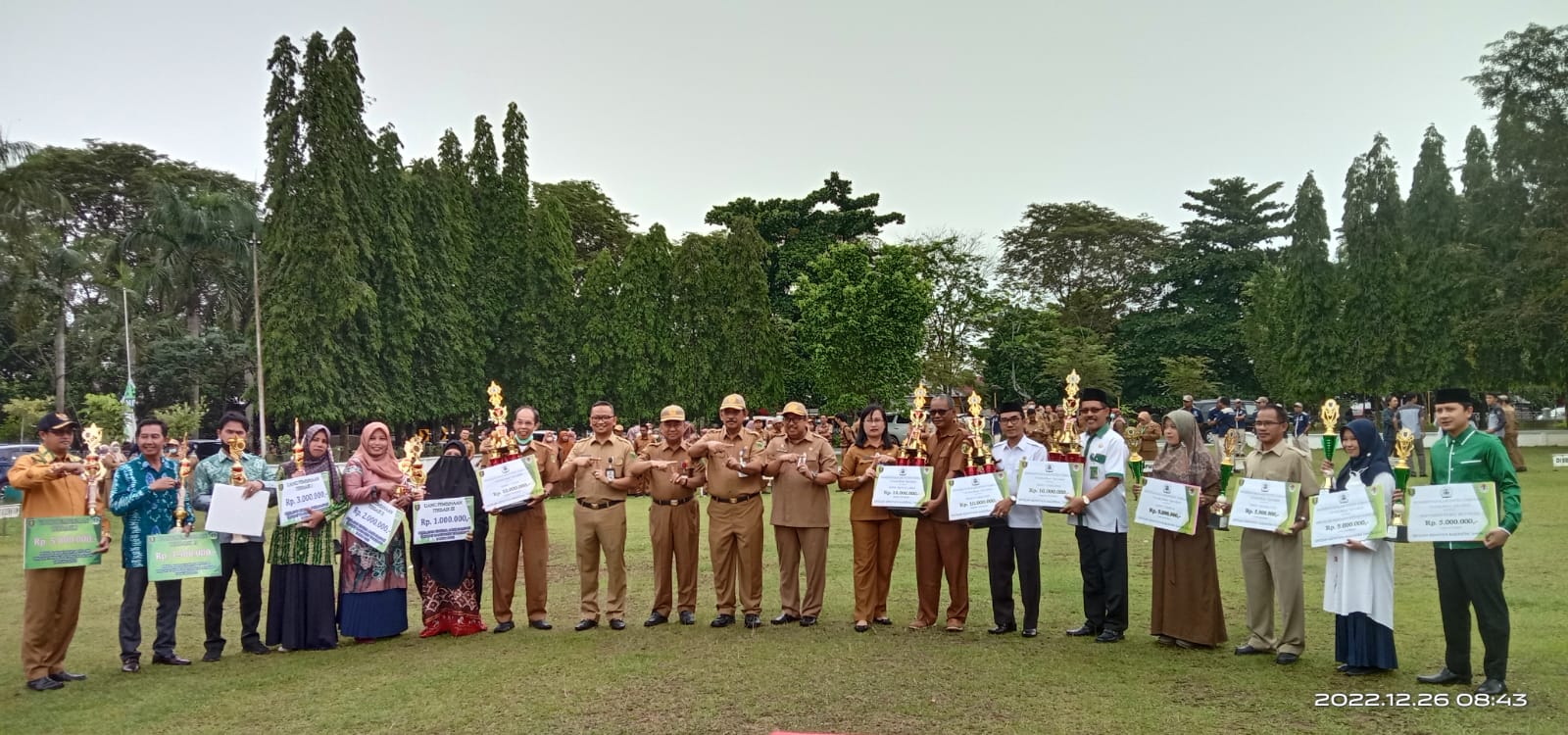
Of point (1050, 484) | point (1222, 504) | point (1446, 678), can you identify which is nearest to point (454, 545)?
point (1050, 484)

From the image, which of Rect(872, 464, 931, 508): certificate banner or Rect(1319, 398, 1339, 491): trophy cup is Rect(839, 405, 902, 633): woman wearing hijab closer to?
Rect(872, 464, 931, 508): certificate banner

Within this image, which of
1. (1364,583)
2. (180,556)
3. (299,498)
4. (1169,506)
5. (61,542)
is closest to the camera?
(1364,583)

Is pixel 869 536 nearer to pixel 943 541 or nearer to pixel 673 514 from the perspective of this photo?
pixel 943 541

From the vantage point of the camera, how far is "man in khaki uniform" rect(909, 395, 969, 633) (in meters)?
8.21

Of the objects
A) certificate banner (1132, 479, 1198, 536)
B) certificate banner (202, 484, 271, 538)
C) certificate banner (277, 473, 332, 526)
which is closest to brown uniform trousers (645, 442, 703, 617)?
certificate banner (277, 473, 332, 526)

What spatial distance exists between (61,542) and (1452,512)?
9273mm

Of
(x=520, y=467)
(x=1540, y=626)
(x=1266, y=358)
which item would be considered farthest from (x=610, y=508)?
(x=1266, y=358)

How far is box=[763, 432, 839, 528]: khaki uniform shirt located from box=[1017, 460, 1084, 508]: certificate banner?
161 cm

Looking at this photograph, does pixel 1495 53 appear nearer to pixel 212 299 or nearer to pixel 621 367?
pixel 621 367

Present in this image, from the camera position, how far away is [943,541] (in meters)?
8.27

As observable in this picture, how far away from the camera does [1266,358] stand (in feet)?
141

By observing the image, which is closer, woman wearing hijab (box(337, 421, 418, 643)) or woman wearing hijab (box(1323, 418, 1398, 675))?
woman wearing hijab (box(1323, 418, 1398, 675))

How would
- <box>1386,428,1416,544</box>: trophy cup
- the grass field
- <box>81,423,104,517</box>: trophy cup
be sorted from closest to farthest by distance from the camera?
the grass field, <box>1386,428,1416,544</box>: trophy cup, <box>81,423,104,517</box>: trophy cup

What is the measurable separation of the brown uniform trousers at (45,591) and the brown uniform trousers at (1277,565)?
27.6ft
